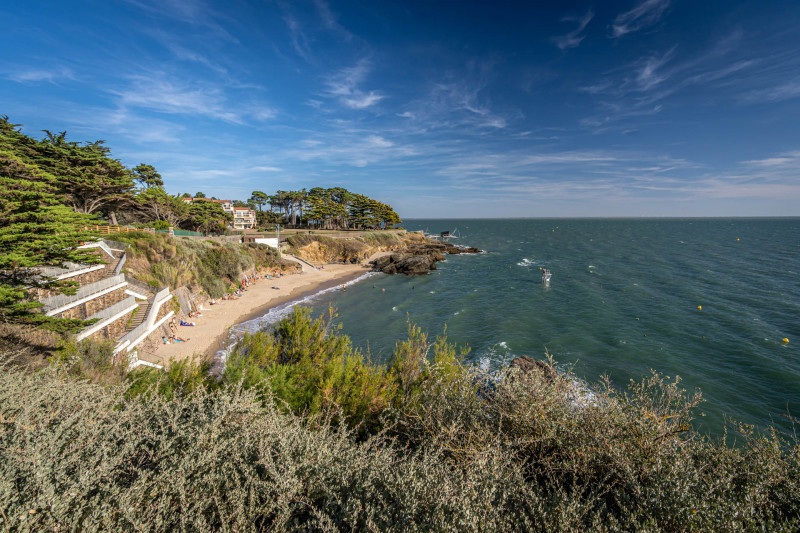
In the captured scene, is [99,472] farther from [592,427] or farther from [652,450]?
[652,450]

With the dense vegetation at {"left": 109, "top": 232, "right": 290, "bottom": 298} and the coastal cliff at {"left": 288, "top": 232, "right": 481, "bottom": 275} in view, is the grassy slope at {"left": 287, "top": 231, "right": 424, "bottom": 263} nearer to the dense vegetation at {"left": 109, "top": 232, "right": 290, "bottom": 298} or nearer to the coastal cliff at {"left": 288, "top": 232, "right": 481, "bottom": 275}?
the coastal cliff at {"left": 288, "top": 232, "right": 481, "bottom": 275}

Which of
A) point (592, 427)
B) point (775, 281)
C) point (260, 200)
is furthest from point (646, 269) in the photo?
point (260, 200)

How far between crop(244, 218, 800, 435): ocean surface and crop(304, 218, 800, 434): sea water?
0.11 m

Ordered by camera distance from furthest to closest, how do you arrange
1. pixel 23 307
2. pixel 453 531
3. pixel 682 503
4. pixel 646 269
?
pixel 646 269 < pixel 23 307 < pixel 682 503 < pixel 453 531

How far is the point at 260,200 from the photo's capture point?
111375 mm

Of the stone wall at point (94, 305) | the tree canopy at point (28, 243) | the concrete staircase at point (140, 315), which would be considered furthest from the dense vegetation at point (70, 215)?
the concrete staircase at point (140, 315)

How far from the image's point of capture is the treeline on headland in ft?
88.3

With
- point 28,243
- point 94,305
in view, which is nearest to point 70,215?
point 28,243

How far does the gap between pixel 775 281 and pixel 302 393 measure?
65.6 meters

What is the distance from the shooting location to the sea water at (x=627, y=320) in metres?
20.2

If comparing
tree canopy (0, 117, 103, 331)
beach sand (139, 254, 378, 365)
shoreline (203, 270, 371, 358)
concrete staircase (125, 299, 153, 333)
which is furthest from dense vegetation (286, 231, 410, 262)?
tree canopy (0, 117, 103, 331)

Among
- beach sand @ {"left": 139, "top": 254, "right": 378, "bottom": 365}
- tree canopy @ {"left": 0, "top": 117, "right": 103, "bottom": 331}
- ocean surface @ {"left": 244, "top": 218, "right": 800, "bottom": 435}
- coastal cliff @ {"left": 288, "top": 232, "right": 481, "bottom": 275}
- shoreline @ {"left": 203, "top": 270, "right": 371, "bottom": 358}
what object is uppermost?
tree canopy @ {"left": 0, "top": 117, "right": 103, "bottom": 331}

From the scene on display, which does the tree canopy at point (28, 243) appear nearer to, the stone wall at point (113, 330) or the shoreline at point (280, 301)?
the stone wall at point (113, 330)

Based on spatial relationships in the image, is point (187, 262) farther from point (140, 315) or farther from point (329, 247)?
point (329, 247)
